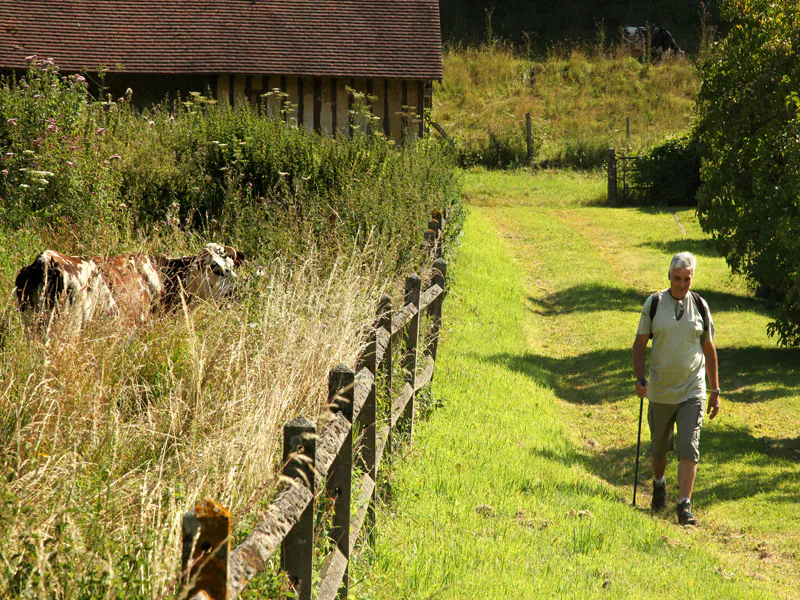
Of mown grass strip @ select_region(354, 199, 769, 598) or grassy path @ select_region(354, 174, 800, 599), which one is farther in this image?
grassy path @ select_region(354, 174, 800, 599)

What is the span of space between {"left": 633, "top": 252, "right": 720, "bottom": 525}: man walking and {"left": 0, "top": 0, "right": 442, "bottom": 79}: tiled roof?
13.3m

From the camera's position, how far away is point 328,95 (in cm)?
2031

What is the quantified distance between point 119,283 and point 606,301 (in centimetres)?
1041

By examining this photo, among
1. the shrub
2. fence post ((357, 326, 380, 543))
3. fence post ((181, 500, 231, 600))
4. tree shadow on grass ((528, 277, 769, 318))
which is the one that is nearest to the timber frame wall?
tree shadow on grass ((528, 277, 769, 318))

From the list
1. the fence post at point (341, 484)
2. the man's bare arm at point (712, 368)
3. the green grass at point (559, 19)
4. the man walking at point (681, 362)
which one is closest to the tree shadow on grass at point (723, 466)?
the man walking at point (681, 362)

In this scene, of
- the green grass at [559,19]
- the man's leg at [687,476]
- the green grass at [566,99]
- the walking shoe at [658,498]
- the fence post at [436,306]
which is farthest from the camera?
the green grass at [559,19]

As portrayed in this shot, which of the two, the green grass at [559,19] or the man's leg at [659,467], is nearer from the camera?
the man's leg at [659,467]

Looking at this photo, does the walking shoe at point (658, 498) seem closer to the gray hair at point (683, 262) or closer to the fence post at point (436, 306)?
the gray hair at point (683, 262)

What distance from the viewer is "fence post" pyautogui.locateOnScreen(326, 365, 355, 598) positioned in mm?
3959

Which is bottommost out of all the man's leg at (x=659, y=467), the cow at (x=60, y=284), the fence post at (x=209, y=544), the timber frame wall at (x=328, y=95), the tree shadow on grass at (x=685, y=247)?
the tree shadow on grass at (x=685, y=247)

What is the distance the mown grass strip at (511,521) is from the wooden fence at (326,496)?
0.37m

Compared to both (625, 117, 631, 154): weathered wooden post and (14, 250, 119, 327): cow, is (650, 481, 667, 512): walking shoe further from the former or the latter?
(625, 117, 631, 154): weathered wooden post

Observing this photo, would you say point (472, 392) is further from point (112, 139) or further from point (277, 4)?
point (277, 4)

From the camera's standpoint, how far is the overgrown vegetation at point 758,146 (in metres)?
11.8
